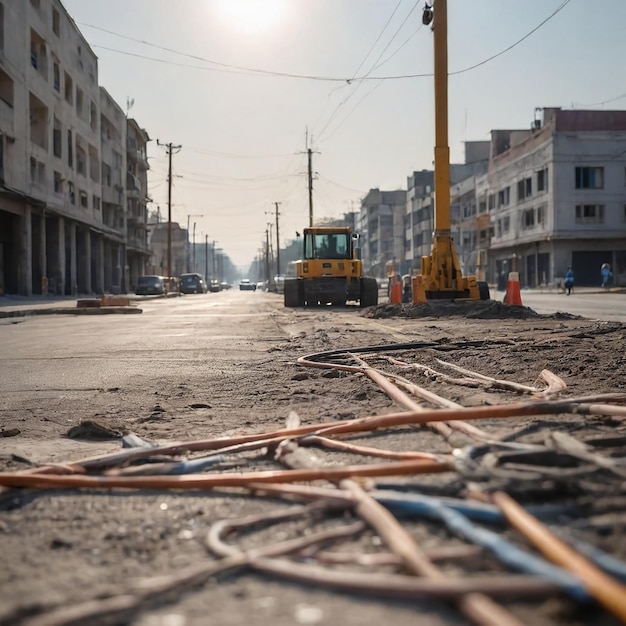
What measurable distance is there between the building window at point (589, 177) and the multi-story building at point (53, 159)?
111 feet

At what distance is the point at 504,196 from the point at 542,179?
7934 mm

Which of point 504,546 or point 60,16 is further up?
point 60,16

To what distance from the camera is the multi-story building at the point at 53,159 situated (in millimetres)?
33188

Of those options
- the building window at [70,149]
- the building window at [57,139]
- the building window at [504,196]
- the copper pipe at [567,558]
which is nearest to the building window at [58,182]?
the building window at [57,139]

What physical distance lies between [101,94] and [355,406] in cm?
5620

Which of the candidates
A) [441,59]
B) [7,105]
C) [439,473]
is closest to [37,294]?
[7,105]

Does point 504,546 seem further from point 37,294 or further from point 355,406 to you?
point 37,294

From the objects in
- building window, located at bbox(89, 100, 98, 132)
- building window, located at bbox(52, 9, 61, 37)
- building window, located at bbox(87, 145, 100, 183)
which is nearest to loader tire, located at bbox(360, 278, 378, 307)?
building window, located at bbox(52, 9, 61, 37)

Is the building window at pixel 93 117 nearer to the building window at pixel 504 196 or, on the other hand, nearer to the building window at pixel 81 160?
the building window at pixel 81 160

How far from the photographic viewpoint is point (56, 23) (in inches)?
1651

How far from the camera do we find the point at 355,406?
5.00 meters

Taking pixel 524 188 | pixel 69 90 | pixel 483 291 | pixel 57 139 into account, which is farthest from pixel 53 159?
pixel 524 188

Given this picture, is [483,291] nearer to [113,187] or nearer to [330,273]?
[330,273]

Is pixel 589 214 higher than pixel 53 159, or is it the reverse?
pixel 53 159
